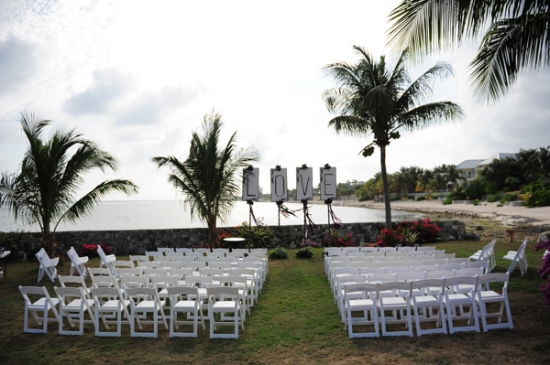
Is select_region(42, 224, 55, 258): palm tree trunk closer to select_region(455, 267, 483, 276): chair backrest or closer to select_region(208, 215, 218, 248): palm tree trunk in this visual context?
select_region(208, 215, 218, 248): palm tree trunk

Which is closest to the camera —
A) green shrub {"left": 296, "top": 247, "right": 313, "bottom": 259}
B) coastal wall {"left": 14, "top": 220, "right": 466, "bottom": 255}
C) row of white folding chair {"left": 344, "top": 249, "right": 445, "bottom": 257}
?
row of white folding chair {"left": 344, "top": 249, "right": 445, "bottom": 257}

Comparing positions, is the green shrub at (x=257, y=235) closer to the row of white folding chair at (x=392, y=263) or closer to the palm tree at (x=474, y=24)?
the row of white folding chair at (x=392, y=263)

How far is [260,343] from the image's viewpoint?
541 centimetres

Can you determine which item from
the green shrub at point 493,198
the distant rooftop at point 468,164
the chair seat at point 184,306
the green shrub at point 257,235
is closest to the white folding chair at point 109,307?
the chair seat at point 184,306

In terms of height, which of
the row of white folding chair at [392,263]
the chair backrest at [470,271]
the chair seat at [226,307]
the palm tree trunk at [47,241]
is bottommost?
the chair seat at [226,307]

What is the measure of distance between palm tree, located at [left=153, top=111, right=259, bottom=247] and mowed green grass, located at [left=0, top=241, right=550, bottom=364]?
23.9 feet

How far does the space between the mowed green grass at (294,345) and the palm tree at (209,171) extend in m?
7.29

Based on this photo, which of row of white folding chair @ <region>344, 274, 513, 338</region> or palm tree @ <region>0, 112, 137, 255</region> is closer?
row of white folding chair @ <region>344, 274, 513, 338</region>

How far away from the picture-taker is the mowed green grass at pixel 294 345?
15.6 ft

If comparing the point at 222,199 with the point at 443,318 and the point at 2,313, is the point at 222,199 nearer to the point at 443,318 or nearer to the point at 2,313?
the point at 2,313

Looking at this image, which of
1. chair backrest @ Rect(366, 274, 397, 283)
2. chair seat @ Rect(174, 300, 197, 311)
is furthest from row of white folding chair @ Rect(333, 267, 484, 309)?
chair seat @ Rect(174, 300, 197, 311)

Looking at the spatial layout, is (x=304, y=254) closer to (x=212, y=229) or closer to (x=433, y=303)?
(x=212, y=229)

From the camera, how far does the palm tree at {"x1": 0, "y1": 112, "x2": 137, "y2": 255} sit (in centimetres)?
1162

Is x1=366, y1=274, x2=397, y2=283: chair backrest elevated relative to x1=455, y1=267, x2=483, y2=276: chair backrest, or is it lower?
lower
